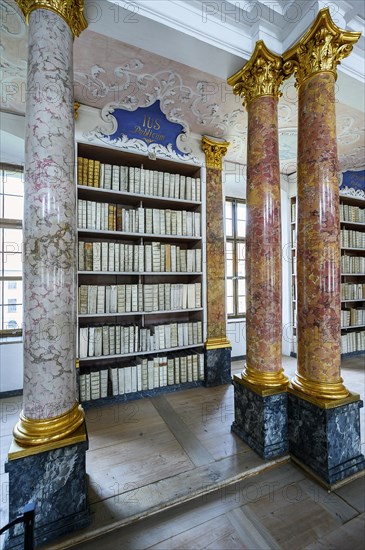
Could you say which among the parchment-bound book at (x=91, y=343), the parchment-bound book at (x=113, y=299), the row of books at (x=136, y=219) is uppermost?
the row of books at (x=136, y=219)

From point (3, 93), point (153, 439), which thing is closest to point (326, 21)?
point (3, 93)

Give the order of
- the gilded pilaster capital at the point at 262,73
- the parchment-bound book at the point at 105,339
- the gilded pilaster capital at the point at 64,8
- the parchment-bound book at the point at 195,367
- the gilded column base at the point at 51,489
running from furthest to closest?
the parchment-bound book at the point at 195,367 < the parchment-bound book at the point at 105,339 < the gilded pilaster capital at the point at 262,73 < the gilded pilaster capital at the point at 64,8 < the gilded column base at the point at 51,489

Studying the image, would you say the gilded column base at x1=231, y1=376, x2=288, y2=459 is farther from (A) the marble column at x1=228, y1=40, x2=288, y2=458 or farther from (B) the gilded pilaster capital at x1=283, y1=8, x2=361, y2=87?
(B) the gilded pilaster capital at x1=283, y1=8, x2=361, y2=87

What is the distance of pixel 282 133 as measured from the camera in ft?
11.1

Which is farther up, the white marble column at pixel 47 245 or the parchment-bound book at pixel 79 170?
the parchment-bound book at pixel 79 170

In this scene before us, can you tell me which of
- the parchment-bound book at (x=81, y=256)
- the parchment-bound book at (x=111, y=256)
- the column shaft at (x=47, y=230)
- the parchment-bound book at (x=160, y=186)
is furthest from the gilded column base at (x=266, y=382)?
the parchment-bound book at (x=160, y=186)

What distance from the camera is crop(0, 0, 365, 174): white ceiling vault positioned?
1813mm

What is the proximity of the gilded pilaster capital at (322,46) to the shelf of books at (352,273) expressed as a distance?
3.06 meters

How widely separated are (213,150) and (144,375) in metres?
2.91

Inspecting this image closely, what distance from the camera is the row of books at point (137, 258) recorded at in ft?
9.18

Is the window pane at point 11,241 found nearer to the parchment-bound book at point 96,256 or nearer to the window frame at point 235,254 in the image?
the parchment-bound book at point 96,256

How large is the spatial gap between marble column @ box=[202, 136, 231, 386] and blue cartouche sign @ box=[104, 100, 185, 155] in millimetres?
477

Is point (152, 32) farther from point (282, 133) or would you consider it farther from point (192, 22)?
point (282, 133)

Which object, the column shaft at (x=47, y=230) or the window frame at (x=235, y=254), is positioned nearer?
the column shaft at (x=47, y=230)
